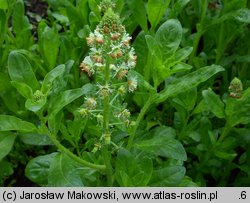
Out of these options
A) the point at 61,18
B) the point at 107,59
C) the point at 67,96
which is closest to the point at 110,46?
the point at 107,59

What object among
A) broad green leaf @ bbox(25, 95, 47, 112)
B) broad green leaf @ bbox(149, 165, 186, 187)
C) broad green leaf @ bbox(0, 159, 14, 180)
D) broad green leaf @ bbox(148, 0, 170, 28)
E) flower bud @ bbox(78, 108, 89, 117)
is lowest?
broad green leaf @ bbox(0, 159, 14, 180)

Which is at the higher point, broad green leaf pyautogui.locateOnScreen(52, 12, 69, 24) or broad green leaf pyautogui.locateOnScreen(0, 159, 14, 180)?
broad green leaf pyautogui.locateOnScreen(52, 12, 69, 24)

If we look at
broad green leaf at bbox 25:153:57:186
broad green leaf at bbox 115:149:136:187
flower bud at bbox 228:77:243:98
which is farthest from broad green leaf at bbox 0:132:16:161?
flower bud at bbox 228:77:243:98

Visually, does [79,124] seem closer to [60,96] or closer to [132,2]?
[60,96]

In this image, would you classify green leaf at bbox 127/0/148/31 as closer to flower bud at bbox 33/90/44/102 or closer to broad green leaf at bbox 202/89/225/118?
broad green leaf at bbox 202/89/225/118

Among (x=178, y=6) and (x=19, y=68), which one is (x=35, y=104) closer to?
(x=19, y=68)
